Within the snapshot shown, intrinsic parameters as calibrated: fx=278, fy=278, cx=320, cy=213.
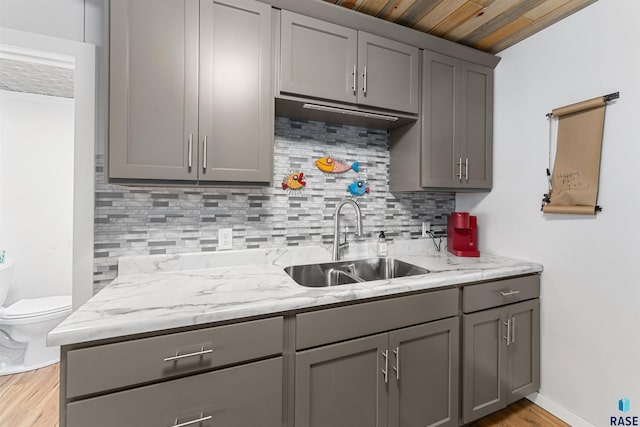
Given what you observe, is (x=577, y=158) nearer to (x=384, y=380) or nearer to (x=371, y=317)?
(x=371, y=317)

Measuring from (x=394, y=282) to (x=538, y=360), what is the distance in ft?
4.14

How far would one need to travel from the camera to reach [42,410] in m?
1.67

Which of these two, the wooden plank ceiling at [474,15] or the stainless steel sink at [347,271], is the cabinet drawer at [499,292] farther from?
the wooden plank ceiling at [474,15]

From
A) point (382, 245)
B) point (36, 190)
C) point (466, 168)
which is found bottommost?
point (382, 245)

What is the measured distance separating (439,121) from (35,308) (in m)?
3.31

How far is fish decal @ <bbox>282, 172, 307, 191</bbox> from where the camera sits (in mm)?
1767

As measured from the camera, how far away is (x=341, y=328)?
3.88ft

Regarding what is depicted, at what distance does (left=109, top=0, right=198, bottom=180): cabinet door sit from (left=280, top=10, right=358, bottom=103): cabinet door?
43 cm

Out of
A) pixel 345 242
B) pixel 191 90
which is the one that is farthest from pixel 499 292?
pixel 191 90

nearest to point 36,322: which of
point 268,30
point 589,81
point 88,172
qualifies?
point 88,172

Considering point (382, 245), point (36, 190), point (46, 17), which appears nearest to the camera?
point (46, 17)

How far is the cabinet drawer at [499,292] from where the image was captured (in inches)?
58.4

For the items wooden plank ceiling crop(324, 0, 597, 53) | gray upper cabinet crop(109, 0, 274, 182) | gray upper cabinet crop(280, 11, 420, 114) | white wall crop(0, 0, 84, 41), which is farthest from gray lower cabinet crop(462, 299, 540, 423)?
white wall crop(0, 0, 84, 41)

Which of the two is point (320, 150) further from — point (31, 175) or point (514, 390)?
point (31, 175)
